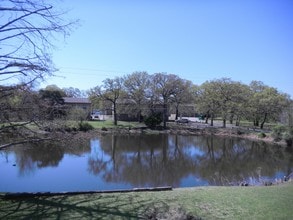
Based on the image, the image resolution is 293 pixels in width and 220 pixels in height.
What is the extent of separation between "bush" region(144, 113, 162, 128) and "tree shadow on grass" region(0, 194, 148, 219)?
4433 centimetres

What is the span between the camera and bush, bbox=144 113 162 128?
180ft

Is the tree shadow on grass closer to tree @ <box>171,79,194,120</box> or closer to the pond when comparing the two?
the pond

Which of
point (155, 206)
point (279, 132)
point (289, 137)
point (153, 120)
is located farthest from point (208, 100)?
point (155, 206)

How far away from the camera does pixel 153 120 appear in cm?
5478

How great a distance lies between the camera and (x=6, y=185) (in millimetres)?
16672

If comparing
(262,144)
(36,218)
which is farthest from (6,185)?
(262,144)

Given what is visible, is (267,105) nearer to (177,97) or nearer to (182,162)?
(177,97)

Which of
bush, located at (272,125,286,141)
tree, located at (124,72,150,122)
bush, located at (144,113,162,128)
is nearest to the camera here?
bush, located at (272,125,286,141)

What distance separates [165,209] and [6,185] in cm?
1135

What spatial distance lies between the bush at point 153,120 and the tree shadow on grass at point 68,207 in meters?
44.3

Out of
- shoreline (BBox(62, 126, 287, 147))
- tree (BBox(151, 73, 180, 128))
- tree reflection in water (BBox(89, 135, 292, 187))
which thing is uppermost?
tree (BBox(151, 73, 180, 128))

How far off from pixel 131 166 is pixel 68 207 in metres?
15.8

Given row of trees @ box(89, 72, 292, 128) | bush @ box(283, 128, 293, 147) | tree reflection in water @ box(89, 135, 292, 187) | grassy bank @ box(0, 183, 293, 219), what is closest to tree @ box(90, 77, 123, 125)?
row of trees @ box(89, 72, 292, 128)

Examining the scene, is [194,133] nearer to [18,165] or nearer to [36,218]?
[18,165]
